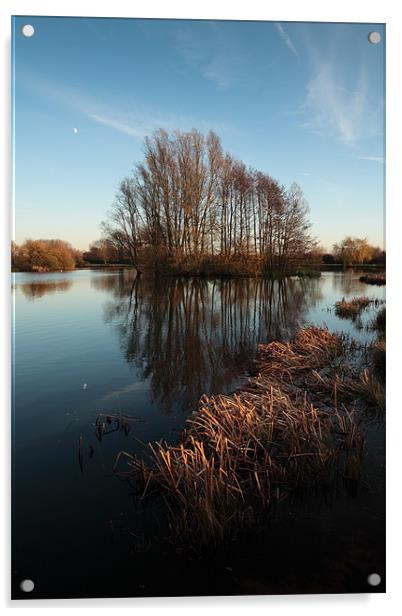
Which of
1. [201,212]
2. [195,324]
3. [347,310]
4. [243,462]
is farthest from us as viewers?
[195,324]

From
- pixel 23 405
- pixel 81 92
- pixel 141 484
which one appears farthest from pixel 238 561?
pixel 81 92

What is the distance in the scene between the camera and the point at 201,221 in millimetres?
4414

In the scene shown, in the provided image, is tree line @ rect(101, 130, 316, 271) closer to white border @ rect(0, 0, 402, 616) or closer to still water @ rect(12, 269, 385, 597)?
still water @ rect(12, 269, 385, 597)

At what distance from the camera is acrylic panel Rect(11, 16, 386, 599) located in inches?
106

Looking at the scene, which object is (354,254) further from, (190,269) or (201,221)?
(190,269)

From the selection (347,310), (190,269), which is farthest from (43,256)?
(347,310)

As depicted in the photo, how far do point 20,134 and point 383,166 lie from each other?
274 centimetres

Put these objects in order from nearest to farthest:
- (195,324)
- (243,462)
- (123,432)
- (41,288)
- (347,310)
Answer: (243,462), (123,432), (41,288), (347,310), (195,324)

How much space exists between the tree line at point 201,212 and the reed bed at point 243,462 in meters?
1.56

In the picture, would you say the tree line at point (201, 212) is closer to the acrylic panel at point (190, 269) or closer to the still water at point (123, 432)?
the acrylic panel at point (190, 269)

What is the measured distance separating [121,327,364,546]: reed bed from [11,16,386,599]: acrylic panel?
0.06 ft

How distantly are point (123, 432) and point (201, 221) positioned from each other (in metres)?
2.24
